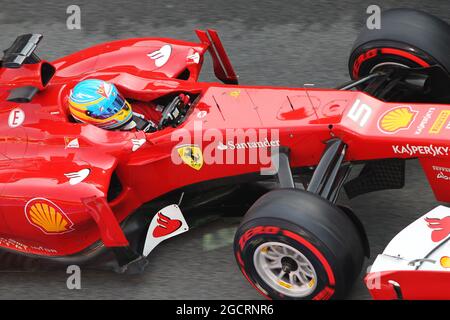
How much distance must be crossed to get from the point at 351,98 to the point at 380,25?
90cm

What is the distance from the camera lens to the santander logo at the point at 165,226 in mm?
5652

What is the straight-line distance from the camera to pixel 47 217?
17.8ft

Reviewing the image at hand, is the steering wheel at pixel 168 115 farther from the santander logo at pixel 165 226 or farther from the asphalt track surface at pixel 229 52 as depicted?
the asphalt track surface at pixel 229 52

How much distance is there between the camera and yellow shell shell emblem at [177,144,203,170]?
5.46 meters

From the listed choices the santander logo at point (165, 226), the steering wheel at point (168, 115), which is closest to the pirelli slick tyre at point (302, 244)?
the santander logo at point (165, 226)

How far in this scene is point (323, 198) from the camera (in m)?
4.94

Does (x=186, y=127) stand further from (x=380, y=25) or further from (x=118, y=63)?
(x=380, y=25)

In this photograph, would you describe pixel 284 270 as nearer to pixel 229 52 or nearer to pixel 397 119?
pixel 397 119

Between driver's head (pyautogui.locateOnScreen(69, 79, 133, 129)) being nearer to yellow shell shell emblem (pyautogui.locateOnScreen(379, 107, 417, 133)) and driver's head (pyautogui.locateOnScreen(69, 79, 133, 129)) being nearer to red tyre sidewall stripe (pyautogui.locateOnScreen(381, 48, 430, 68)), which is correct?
yellow shell shell emblem (pyautogui.locateOnScreen(379, 107, 417, 133))

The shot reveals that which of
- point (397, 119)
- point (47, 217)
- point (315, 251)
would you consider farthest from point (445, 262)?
point (47, 217)

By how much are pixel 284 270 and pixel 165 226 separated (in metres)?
0.94

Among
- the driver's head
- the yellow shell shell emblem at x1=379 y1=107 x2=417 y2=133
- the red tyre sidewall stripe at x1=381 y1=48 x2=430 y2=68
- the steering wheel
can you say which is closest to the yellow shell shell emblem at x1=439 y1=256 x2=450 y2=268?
the yellow shell shell emblem at x1=379 y1=107 x2=417 y2=133

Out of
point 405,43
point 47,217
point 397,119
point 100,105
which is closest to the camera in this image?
point 397,119

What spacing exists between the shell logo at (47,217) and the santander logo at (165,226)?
54cm
